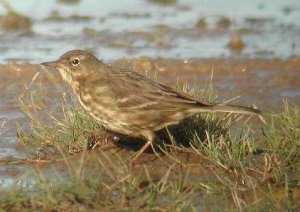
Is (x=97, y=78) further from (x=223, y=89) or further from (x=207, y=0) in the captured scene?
(x=207, y=0)

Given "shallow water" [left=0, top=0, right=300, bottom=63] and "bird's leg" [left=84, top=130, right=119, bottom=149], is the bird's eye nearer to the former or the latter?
"bird's leg" [left=84, top=130, right=119, bottom=149]

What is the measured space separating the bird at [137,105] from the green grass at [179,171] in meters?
0.20

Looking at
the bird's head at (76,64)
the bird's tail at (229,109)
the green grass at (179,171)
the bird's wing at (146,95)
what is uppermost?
the bird's head at (76,64)

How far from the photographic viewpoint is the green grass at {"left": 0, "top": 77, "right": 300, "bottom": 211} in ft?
21.3

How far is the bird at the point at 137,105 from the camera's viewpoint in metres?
8.20

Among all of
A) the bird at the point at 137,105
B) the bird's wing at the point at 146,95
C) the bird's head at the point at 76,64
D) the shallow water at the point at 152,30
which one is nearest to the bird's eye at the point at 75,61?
the bird's head at the point at 76,64

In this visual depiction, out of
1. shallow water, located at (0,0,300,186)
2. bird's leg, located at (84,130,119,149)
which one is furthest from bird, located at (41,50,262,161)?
shallow water, located at (0,0,300,186)

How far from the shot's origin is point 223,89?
38.4 ft

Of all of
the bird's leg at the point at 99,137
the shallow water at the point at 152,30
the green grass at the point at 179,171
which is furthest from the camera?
the shallow water at the point at 152,30

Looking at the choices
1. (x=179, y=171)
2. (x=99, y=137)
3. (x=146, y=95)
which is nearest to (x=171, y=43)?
(x=99, y=137)

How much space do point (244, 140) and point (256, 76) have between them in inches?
179

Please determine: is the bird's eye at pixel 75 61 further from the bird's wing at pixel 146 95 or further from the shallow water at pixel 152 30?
the shallow water at pixel 152 30

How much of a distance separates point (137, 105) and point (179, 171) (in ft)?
2.49

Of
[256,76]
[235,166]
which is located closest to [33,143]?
[235,166]
